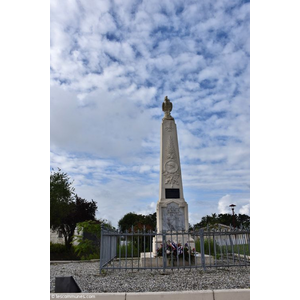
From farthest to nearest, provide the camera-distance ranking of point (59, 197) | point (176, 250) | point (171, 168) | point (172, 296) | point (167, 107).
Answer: point (59, 197)
point (167, 107)
point (171, 168)
point (176, 250)
point (172, 296)

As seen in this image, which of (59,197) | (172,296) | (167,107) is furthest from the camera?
(59,197)

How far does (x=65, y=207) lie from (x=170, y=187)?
1164cm

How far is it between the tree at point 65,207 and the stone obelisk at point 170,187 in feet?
35.6

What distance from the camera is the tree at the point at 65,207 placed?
1881 centimetres

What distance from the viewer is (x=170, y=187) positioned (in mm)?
10586

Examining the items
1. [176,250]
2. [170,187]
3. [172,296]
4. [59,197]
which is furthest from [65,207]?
[172,296]

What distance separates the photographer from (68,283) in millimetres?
4062

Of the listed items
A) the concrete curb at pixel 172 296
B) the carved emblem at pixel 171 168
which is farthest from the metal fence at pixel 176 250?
the concrete curb at pixel 172 296

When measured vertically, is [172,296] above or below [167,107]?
below

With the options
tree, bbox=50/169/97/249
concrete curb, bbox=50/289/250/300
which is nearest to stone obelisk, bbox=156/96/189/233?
concrete curb, bbox=50/289/250/300

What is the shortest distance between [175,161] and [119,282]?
6336mm

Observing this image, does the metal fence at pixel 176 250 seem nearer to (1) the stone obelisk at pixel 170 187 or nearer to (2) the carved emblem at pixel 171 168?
(1) the stone obelisk at pixel 170 187

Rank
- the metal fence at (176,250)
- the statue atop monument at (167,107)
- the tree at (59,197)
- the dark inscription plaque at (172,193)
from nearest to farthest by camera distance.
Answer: the metal fence at (176,250), the dark inscription plaque at (172,193), the statue atop monument at (167,107), the tree at (59,197)

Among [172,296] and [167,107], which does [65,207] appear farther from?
[172,296]
